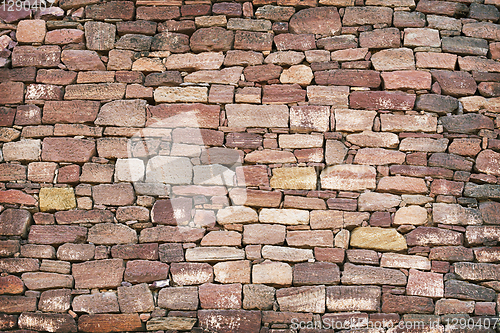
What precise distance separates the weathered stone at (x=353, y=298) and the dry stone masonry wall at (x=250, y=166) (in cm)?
1

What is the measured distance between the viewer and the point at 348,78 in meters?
3.68

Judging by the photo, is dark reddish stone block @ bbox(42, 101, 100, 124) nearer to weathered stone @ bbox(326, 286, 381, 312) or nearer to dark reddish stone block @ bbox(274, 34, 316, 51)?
dark reddish stone block @ bbox(274, 34, 316, 51)

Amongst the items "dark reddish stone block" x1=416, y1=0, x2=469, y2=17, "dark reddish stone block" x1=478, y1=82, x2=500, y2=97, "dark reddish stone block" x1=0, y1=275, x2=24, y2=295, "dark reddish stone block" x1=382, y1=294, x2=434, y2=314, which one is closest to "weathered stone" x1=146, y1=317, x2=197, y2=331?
"dark reddish stone block" x1=0, y1=275, x2=24, y2=295

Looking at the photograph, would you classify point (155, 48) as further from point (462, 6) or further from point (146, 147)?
point (462, 6)

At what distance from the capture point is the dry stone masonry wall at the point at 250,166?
3.34 m

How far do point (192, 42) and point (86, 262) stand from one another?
7.91 feet

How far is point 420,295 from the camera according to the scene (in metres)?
3.34

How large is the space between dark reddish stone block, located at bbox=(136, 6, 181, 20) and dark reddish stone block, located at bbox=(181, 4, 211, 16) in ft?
0.22

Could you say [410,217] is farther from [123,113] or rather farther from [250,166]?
[123,113]

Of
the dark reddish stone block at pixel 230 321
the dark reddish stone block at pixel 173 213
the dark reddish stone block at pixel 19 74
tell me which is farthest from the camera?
the dark reddish stone block at pixel 19 74

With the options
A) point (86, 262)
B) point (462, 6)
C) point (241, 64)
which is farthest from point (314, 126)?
point (86, 262)

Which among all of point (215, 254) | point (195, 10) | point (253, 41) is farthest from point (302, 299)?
point (195, 10)

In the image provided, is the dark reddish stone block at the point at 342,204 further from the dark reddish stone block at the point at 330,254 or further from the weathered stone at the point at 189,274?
the weathered stone at the point at 189,274

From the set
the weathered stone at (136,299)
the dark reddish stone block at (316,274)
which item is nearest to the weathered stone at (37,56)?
the weathered stone at (136,299)
